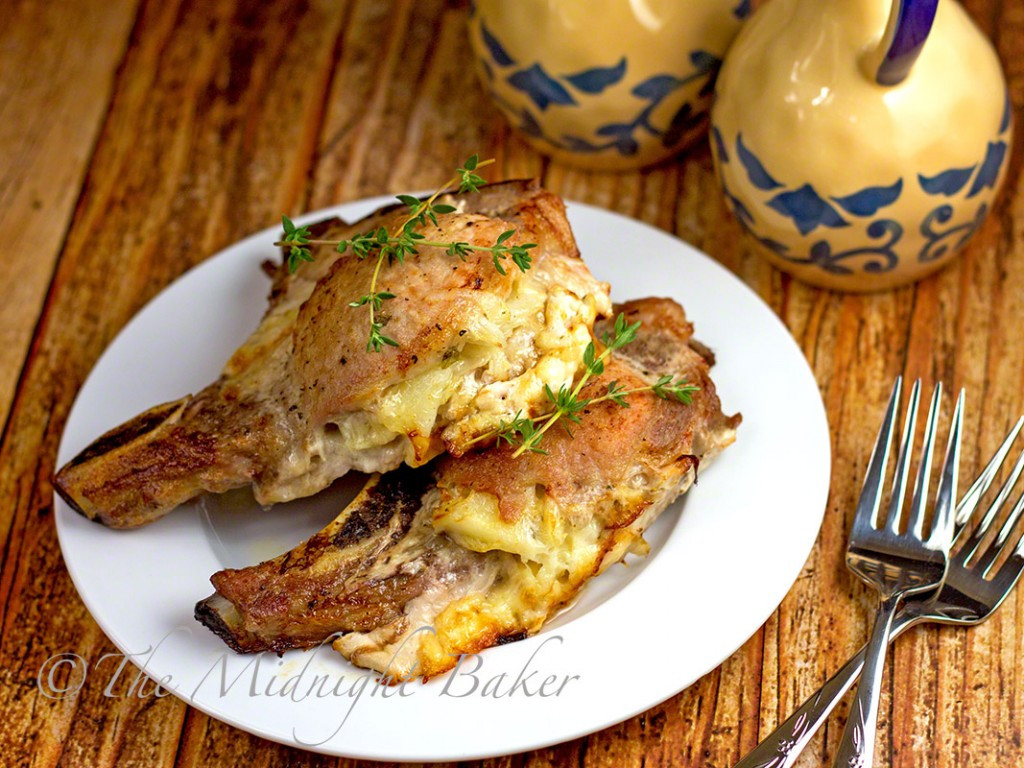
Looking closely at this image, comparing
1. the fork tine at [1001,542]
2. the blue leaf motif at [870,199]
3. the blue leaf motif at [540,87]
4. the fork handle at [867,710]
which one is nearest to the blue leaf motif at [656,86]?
the blue leaf motif at [540,87]

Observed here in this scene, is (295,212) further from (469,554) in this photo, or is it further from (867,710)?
(867,710)

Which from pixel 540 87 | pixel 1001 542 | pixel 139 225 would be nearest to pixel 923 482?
pixel 1001 542

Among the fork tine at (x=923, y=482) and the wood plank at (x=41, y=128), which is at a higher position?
the wood plank at (x=41, y=128)

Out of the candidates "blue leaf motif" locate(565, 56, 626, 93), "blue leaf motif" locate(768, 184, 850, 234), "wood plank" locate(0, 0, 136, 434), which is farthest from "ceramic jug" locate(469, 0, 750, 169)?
"wood plank" locate(0, 0, 136, 434)

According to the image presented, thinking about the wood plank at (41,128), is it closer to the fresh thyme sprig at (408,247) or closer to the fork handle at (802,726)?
the fresh thyme sprig at (408,247)

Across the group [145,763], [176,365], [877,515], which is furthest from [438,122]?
[145,763]

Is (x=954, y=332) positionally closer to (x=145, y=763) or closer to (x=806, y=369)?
(x=806, y=369)
